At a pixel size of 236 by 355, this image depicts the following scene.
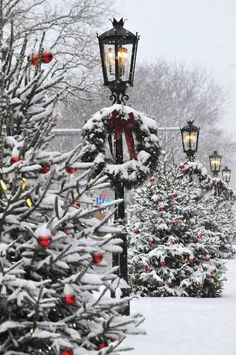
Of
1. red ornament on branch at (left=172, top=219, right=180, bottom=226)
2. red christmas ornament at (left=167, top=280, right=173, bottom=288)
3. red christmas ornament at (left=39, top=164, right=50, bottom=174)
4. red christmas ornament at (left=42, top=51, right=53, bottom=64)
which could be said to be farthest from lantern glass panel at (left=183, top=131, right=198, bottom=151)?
red christmas ornament at (left=39, top=164, right=50, bottom=174)

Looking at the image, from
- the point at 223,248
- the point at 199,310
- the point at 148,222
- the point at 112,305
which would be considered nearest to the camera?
the point at 112,305

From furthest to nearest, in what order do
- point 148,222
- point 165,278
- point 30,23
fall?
point 30,23 → point 148,222 → point 165,278

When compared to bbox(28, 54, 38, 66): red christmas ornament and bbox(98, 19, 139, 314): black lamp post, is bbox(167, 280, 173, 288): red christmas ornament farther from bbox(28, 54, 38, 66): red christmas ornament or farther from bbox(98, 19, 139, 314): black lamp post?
bbox(28, 54, 38, 66): red christmas ornament

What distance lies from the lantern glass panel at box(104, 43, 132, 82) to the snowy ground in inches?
134

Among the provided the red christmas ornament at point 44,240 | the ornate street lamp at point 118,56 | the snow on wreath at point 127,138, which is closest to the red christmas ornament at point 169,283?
the snow on wreath at point 127,138

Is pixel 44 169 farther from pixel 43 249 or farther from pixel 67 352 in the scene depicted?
pixel 67 352

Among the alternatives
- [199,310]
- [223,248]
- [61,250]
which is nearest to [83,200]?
[61,250]

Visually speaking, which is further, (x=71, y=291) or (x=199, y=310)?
(x=199, y=310)

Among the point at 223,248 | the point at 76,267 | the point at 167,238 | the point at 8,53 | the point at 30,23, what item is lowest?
the point at 223,248

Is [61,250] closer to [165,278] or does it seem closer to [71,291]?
[71,291]

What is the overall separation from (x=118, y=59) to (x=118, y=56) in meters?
0.04

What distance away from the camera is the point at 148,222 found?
14.1 metres

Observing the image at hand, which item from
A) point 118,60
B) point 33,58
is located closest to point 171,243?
point 118,60

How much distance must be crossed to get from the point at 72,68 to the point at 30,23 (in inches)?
92.5
